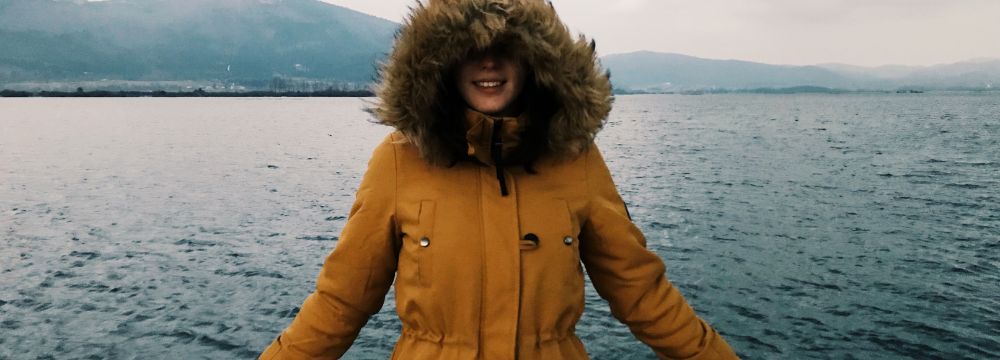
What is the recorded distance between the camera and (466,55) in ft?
8.32

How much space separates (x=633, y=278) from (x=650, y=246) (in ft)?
56.9

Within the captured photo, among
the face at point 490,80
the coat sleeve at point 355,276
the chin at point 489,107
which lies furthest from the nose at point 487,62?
the coat sleeve at point 355,276

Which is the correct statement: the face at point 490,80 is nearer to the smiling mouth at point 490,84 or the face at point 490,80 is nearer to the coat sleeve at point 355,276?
the smiling mouth at point 490,84

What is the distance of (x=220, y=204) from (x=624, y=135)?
48.8 m

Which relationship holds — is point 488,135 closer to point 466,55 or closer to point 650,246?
point 466,55

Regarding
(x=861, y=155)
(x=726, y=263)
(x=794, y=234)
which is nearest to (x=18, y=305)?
(x=726, y=263)

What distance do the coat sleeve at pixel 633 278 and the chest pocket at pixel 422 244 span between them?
0.62 meters

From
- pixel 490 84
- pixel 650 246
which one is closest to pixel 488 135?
pixel 490 84

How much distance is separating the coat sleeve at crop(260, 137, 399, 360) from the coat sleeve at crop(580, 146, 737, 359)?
778 mm

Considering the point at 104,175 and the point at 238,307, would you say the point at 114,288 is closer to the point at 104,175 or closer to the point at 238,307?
the point at 238,307

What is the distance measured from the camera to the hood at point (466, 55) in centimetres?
241

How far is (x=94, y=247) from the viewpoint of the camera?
816 inches

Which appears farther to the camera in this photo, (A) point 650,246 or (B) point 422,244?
(A) point 650,246

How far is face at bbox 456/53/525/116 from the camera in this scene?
2572 mm
